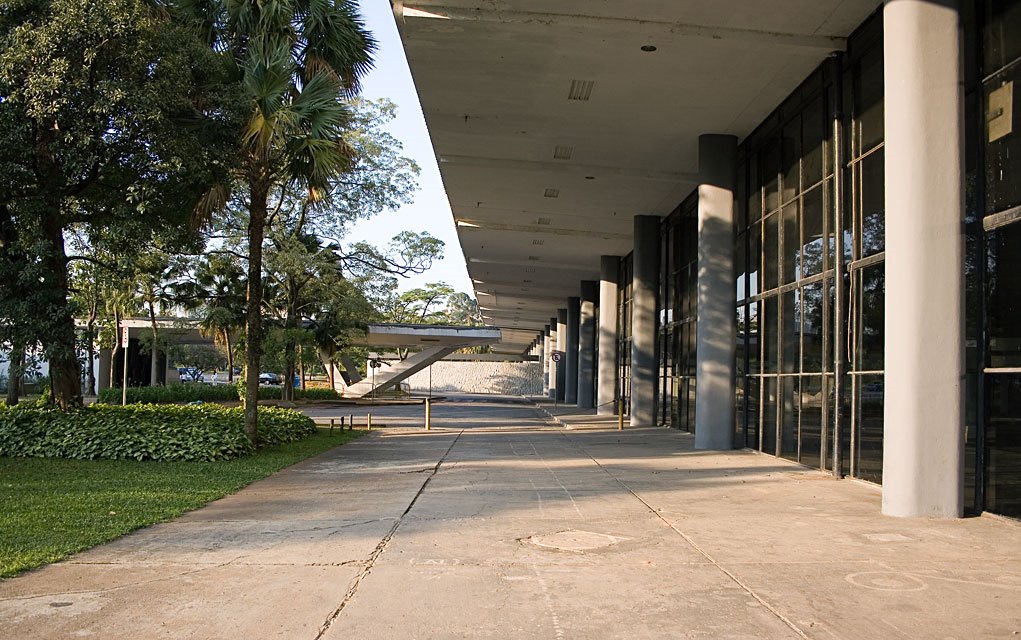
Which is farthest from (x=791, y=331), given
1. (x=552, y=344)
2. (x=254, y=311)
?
(x=552, y=344)

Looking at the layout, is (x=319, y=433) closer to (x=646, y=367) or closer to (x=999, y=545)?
(x=646, y=367)

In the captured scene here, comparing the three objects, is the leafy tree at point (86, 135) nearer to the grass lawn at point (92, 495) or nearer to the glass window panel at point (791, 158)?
the grass lawn at point (92, 495)

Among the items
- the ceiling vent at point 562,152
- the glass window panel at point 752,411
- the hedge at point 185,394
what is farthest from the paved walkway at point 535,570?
the hedge at point 185,394

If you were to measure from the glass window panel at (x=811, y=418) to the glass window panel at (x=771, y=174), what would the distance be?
147 inches

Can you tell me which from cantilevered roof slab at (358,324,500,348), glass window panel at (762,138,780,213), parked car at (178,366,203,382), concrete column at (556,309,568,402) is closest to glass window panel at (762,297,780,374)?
glass window panel at (762,138,780,213)

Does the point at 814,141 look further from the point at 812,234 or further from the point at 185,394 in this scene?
the point at 185,394

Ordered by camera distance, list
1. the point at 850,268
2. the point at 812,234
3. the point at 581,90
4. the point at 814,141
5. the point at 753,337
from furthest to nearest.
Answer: the point at 753,337
the point at 581,90
the point at 814,141
the point at 812,234
the point at 850,268

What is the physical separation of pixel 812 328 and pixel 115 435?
37.8 feet

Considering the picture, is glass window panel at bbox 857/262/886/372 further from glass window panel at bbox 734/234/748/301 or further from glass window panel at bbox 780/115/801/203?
glass window panel at bbox 734/234/748/301

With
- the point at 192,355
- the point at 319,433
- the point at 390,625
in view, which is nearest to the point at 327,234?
the point at 319,433

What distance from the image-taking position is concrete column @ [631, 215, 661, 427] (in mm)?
27797

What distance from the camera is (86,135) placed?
14133mm

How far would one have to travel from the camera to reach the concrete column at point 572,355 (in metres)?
49.6

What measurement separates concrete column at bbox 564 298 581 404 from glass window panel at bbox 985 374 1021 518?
3960 centimetres
